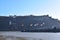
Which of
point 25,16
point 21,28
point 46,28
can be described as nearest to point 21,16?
point 25,16

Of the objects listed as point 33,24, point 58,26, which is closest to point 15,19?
point 33,24

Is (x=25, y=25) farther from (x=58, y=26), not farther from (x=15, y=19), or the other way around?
(x=58, y=26)

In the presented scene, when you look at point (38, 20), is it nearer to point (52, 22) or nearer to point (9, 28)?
point (52, 22)

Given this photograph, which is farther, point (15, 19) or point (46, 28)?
point (15, 19)

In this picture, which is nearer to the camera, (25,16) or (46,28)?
(46,28)

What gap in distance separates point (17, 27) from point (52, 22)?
1846cm

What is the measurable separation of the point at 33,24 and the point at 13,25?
999 cm

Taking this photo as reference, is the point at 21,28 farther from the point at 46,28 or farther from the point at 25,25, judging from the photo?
the point at 46,28

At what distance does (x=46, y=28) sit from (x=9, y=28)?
17667mm

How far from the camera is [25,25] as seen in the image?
91062 millimetres

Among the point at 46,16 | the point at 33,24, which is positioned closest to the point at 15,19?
the point at 33,24

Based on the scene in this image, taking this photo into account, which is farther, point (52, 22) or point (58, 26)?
point (52, 22)

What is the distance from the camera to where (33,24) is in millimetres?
91625

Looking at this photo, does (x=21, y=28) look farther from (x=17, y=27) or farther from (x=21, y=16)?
(x=21, y=16)
